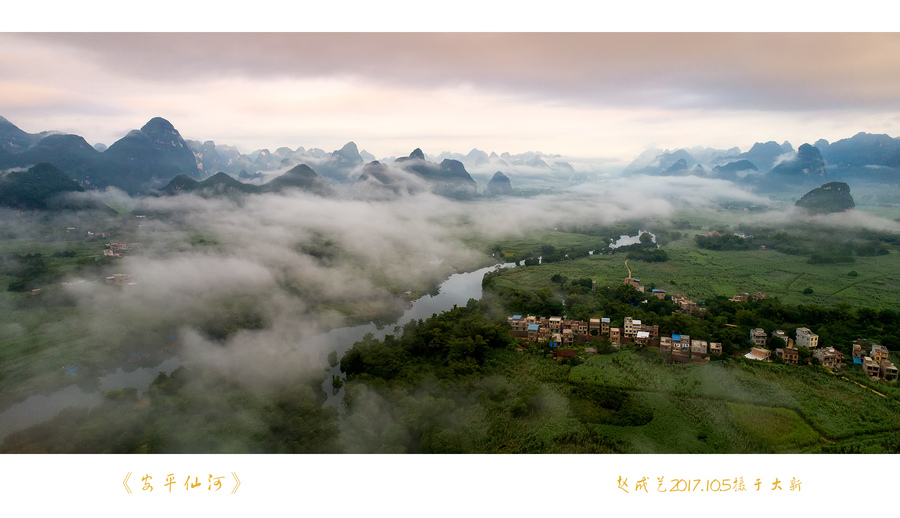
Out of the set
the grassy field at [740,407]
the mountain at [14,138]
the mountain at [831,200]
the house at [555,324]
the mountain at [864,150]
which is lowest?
the grassy field at [740,407]

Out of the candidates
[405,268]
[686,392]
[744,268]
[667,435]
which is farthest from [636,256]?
[667,435]

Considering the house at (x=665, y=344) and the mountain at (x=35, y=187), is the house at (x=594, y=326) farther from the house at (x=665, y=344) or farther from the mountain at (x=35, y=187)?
the mountain at (x=35, y=187)

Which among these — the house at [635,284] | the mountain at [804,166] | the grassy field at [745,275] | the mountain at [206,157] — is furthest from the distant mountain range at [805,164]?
the mountain at [206,157]

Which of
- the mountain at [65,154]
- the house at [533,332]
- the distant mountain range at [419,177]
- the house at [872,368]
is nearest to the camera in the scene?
the house at [872,368]

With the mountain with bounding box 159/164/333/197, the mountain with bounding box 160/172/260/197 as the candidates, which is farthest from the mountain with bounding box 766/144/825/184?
the mountain with bounding box 160/172/260/197

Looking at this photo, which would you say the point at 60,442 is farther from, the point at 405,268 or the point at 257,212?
the point at 257,212

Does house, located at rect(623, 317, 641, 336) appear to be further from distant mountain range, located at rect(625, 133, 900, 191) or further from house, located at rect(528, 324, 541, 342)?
distant mountain range, located at rect(625, 133, 900, 191)
